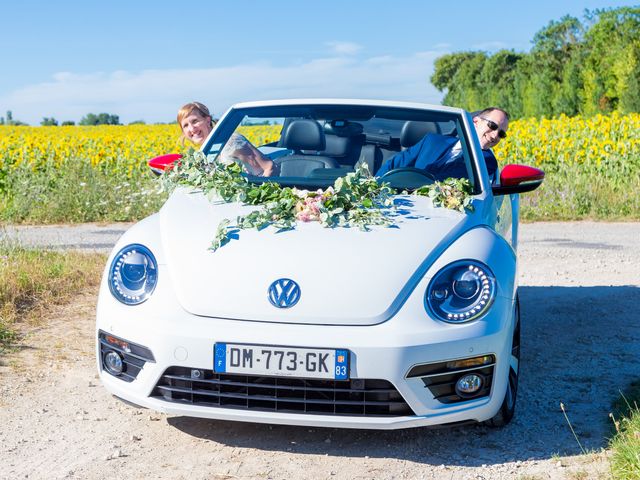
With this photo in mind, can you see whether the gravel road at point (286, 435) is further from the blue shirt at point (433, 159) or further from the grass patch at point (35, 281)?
the blue shirt at point (433, 159)

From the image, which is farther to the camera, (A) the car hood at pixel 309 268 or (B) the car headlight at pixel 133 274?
(B) the car headlight at pixel 133 274

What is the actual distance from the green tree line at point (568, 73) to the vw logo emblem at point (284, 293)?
45786mm

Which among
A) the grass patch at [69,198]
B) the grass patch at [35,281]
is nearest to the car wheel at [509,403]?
the grass patch at [35,281]

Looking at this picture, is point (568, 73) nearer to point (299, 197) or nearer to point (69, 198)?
point (69, 198)

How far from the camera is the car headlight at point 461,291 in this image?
3.49m

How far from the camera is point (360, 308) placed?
135 inches

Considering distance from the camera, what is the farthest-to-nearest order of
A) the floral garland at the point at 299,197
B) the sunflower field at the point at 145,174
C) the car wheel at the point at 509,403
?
the sunflower field at the point at 145,174
the car wheel at the point at 509,403
the floral garland at the point at 299,197

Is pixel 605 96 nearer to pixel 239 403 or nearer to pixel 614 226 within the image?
pixel 614 226

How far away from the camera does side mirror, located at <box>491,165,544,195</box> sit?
15.3 ft

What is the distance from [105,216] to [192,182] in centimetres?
822

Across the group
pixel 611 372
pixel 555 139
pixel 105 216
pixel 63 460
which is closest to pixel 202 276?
pixel 63 460

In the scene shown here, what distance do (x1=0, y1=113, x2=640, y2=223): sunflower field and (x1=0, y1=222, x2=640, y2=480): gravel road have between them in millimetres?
6431

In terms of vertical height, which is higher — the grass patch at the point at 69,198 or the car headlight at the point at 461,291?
the car headlight at the point at 461,291

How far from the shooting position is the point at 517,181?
15.5 ft
